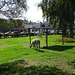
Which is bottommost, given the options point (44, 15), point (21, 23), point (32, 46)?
point (32, 46)

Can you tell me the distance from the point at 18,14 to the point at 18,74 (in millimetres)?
5381

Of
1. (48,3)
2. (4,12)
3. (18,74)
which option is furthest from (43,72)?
(48,3)

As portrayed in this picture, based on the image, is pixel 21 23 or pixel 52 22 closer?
pixel 21 23

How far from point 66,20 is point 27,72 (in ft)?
46.9

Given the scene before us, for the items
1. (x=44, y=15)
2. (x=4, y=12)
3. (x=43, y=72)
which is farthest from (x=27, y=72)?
(x=44, y=15)

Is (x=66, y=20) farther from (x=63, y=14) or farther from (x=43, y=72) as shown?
(x=43, y=72)

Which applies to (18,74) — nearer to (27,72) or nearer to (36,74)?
(27,72)

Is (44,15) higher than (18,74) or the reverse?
higher

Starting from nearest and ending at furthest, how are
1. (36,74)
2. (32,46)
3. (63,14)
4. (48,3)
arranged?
(36,74) → (32,46) → (63,14) → (48,3)

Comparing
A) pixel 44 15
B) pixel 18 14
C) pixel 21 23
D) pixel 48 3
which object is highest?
pixel 48 3

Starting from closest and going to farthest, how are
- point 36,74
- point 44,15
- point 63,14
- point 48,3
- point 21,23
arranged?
point 36,74
point 21,23
point 63,14
point 48,3
point 44,15

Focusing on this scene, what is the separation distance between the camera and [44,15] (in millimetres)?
22203

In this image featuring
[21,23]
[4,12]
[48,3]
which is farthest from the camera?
[48,3]

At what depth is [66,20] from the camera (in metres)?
17.7
